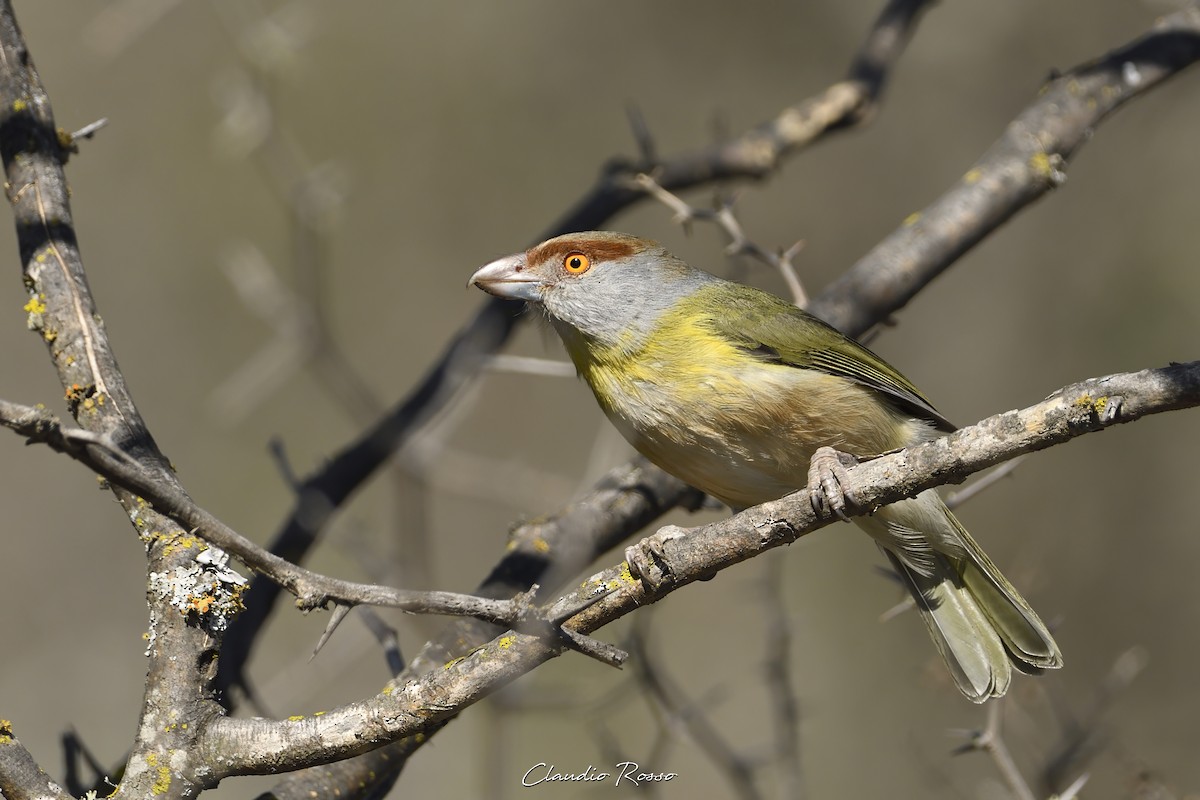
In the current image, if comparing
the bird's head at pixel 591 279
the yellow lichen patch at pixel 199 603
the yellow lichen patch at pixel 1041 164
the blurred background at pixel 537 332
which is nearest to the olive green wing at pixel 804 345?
the bird's head at pixel 591 279

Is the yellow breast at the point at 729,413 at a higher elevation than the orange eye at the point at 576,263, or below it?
below

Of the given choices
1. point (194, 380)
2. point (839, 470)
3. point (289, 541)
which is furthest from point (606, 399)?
point (194, 380)

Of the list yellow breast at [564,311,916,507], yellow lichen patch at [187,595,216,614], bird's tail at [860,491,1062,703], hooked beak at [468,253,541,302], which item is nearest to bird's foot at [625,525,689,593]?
yellow breast at [564,311,916,507]

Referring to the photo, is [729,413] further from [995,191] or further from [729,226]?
[995,191]

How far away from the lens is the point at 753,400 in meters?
3.67

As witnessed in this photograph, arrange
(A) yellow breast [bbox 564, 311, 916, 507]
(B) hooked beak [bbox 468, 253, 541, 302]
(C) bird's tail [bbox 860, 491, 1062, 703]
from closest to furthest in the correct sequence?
1. (A) yellow breast [bbox 564, 311, 916, 507]
2. (C) bird's tail [bbox 860, 491, 1062, 703]
3. (B) hooked beak [bbox 468, 253, 541, 302]

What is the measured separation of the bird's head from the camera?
4219mm

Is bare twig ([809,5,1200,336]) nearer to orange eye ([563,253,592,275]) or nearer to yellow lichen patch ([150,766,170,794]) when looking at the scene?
orange eye ([563,253,592,275])

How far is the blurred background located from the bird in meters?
2.65

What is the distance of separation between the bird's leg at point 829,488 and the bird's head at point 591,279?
3.93 ft

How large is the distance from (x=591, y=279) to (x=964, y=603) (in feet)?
6.34

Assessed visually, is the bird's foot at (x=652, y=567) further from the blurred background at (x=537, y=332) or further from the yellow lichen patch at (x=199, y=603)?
the blurred background at (x=537, y=332)

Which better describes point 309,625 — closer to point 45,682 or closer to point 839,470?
point 45,682

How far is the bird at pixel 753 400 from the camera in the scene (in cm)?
373
